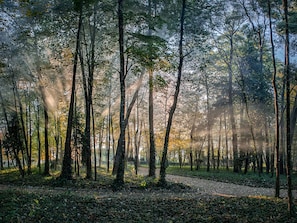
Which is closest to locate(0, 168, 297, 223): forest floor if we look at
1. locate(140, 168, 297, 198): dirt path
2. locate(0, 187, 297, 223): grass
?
locate(0, 187, 297, 223): grass

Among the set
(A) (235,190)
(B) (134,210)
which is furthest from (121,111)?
(A) (235,190)

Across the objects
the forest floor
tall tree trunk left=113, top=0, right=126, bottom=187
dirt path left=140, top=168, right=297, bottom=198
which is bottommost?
dirt path left=140, top=168, right=297, bottom=198

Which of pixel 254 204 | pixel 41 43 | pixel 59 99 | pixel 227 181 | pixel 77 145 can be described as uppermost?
pixel 41 43

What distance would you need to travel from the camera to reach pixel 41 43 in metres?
18.5

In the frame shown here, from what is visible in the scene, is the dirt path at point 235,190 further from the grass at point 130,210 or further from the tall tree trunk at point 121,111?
the tall tree trunk at point 121,111

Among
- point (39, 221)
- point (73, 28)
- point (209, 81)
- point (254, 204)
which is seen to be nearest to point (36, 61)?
point (73, 28)

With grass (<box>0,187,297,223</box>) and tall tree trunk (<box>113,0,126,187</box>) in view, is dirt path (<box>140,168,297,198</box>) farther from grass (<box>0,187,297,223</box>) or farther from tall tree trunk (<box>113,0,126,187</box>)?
tall tree trunk (<box>113,0,126,187</box>)

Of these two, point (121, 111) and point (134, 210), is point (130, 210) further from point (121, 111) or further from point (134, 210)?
point (121, 111)

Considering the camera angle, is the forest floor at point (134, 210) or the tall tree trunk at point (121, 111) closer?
the forest floor at point (134, 210)

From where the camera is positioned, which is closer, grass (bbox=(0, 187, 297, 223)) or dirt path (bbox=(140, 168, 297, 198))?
grass (bbox=(0, 187, 297, 223))

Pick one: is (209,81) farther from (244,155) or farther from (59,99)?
(59,99)

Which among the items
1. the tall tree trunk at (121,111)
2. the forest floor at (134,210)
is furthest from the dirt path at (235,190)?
the tall tree trunk at (121,111)

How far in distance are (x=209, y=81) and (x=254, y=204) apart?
69.5 feet

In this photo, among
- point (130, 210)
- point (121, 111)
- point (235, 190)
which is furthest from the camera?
point (235, 190)
